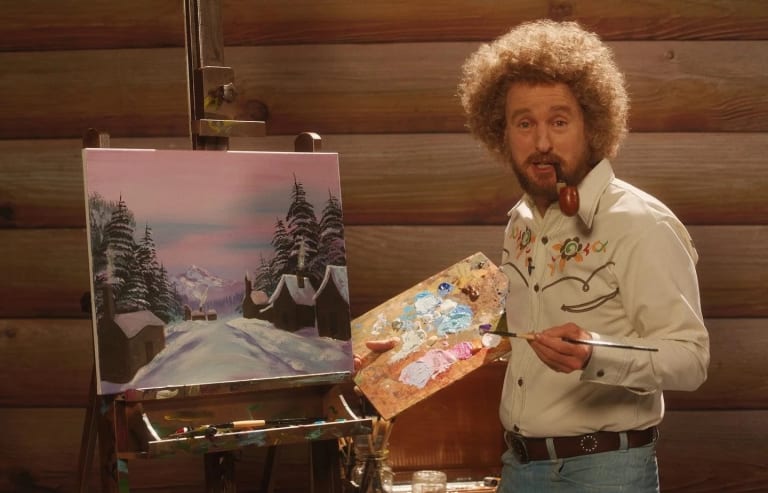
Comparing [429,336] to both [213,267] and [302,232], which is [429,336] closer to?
[302,232]

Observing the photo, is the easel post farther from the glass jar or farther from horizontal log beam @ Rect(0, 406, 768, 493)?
horizontal log beam @ Rect(0, 406, 768, 493)

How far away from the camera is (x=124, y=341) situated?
2256 mm

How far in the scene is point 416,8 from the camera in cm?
329

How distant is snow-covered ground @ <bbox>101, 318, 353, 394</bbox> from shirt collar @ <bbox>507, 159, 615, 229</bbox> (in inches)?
26.1

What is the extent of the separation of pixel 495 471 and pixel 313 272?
0.96 m

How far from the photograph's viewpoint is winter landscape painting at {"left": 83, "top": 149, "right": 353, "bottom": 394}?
226 cm

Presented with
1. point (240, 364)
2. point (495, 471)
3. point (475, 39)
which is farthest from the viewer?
point (475, 39)

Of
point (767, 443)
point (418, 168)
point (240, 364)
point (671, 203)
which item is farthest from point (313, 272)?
point (767, 443)

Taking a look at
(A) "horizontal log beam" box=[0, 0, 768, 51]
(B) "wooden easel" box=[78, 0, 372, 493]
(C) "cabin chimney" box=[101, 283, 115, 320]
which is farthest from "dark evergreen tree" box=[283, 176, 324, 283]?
(A) "horizontal log beam" box=[0, 0, 768, 51]

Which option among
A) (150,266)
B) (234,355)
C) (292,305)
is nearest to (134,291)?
(150,266)

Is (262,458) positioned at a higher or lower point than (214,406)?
lower

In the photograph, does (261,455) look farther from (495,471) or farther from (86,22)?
(86,22)

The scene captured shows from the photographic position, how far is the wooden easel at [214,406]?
2254 millimetres

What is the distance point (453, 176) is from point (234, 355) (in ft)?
3.85
